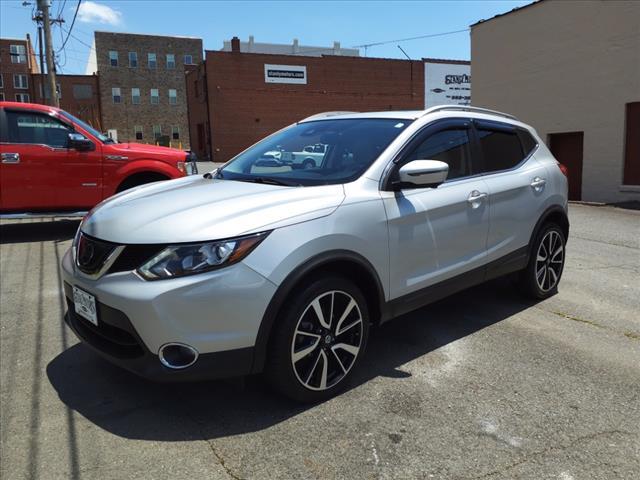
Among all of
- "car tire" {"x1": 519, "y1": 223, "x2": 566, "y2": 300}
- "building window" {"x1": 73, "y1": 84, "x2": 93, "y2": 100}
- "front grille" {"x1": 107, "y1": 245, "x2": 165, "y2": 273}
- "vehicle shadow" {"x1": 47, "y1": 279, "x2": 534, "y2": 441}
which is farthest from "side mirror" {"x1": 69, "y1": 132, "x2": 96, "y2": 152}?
"building window" {"x1": 73, "y1": 84, "x2": 93, "y2": 100}

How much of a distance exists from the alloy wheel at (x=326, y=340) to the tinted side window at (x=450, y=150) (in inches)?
47.8

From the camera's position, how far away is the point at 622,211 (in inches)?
482

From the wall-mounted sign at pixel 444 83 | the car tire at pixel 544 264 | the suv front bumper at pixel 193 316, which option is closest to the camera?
the suv front bumper at pixel 193 316

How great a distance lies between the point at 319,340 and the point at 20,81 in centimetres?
7807

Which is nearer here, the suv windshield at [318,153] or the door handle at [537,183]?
the suv windshield at [318,153]

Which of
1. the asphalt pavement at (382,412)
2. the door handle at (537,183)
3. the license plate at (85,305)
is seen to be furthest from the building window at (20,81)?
the door handle at (537,183)

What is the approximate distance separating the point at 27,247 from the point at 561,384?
701cm

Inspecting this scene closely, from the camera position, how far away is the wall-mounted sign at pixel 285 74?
142 feet

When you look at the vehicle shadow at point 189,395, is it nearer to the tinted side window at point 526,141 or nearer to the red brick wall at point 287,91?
the tinted side window at point 526,141

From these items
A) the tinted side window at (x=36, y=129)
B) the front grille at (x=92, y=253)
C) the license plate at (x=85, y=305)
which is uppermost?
the tinted side window at (x=36, y=129)

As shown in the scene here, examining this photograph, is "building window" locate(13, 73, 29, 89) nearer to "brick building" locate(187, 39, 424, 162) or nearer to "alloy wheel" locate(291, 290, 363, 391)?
"brick building" locate(187, 39, 424, 162)

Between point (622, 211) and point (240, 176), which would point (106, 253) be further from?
point (622, 211)

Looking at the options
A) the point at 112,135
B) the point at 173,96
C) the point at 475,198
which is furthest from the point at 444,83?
the point at 475,198

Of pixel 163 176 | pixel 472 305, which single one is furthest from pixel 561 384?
pixel 163 176
